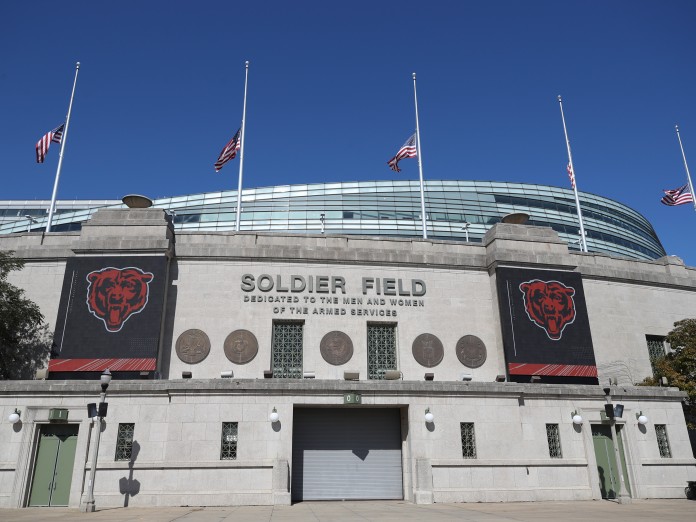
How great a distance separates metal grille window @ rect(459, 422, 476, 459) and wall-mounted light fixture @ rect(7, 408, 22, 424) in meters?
17.1

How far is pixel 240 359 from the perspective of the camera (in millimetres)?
26141

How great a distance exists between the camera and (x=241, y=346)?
86.5 feet

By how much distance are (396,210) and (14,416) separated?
5870cm

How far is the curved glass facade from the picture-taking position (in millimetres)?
72650

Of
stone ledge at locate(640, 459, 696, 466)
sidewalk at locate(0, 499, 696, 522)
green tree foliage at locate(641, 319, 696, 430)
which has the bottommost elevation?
sidewalk at locate(0, 499, 696, 522)

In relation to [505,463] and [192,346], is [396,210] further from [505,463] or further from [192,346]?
[505,463]

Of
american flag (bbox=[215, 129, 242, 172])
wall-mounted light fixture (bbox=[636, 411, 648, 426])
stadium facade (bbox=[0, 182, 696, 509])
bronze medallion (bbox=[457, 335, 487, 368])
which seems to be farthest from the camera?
american flag (bbox=[215, 129, 242, 172])

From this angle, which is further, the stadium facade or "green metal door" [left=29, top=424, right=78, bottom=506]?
the stadium facade

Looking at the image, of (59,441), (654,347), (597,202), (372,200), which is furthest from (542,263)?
(597,202)

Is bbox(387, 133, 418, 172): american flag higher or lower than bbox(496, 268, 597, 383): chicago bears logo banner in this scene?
higher

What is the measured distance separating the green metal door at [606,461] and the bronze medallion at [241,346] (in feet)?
51.5

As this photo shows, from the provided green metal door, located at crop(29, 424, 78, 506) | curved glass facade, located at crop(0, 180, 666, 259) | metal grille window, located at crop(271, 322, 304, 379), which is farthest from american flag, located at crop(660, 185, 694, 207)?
green metal door, located at crop(29, 424, 78, 506)

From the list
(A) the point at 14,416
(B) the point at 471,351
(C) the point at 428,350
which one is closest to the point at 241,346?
(C) the point at 428,350

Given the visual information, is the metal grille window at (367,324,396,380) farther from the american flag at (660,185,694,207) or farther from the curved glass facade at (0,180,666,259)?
the curved glass facade at (0,180,666,259)
